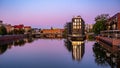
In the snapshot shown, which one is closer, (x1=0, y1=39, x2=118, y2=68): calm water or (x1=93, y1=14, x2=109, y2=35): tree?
(x1=0, y1=39, x2=118, y2=68): calm water

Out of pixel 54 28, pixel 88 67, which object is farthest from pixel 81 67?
pixel 54 28

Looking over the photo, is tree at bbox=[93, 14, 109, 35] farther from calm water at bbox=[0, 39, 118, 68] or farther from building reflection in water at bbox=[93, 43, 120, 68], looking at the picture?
building reflection in water at bbox=[93, 43, 120, 68]

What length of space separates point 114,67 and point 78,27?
7631cm

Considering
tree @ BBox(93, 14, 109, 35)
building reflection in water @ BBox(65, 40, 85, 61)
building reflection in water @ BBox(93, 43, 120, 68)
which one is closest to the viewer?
building reflection in water @ BBox(93, 43, 120, 68)

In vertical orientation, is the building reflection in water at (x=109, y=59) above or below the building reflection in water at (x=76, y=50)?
above

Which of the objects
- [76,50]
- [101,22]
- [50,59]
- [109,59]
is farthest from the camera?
[101,22]

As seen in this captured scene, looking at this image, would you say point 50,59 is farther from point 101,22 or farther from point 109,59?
point 101,22

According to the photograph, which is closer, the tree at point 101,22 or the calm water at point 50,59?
the calm water at point 50,59

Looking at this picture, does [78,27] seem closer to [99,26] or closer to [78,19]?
[78,19]

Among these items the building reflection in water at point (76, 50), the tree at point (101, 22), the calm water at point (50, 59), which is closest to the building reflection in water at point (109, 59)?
the calm water at point (50, 59)

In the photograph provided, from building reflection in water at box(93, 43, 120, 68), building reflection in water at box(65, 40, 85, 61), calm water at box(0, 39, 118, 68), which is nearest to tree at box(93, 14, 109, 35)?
building reflection in water at box(65, 40, 85, 61)

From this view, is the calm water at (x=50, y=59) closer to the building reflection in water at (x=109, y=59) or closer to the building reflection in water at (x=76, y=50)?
the building reflection in water at (x=76, y=50)

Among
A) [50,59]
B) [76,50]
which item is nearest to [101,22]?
[76,50]

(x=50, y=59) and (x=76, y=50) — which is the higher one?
(x=50, y=59)
